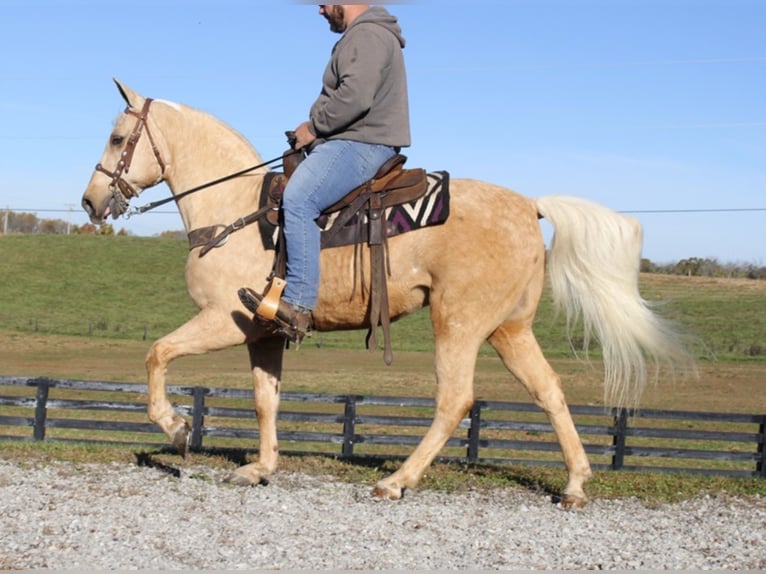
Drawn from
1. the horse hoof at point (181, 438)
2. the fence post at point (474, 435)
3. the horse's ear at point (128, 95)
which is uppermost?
the horse's ear at point (128, 95)

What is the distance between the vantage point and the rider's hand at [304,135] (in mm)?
7816

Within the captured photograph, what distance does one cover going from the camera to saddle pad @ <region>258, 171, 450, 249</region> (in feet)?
25.2

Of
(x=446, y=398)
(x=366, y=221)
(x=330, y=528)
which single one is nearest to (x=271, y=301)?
(x=366, y=221)

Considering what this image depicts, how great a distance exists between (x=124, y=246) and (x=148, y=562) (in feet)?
238

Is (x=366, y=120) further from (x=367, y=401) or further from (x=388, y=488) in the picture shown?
(x=367, y=401)

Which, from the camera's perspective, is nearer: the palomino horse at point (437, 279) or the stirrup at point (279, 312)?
the stirrup at point (279, 312)

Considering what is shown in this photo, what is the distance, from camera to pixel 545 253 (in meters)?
8.42

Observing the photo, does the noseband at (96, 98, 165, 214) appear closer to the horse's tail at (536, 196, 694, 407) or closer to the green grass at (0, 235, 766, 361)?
the horse's tail at (536, 196, 694, 407)

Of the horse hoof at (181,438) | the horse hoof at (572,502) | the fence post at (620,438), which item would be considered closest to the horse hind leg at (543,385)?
the horse hoof at (572,502)

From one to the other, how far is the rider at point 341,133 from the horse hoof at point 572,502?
242 cm

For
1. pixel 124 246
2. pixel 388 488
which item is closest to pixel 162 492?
pixel 388 488

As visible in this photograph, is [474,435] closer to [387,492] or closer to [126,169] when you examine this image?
[387,492]

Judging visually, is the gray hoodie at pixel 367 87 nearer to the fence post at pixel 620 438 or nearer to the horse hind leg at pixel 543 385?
the horse hind leg at pixel 543 385

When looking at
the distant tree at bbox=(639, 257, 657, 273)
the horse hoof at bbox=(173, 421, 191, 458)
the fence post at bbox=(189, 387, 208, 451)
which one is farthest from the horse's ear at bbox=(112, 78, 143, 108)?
the distant tree at bbox=(639, 257, 657, 273)
